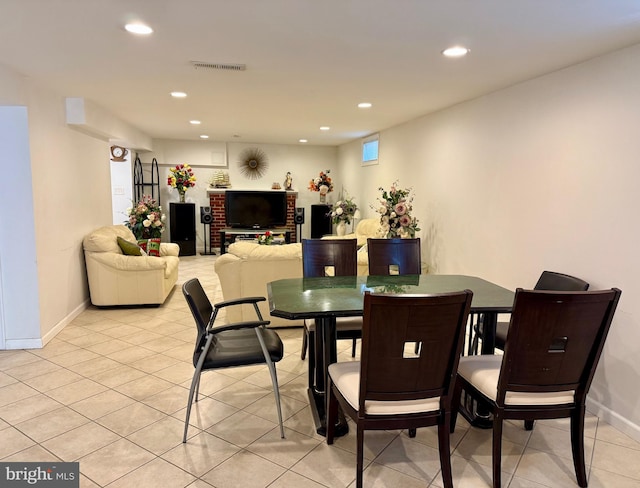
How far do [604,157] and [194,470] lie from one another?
2.99m

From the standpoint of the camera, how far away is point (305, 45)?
257 cm

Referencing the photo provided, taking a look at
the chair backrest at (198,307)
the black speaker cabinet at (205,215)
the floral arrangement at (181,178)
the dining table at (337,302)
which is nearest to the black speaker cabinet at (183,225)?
the black speaker cabinet at (205,215)

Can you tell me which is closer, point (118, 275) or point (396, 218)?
point (396, 218)

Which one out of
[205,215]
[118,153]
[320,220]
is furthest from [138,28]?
[320,220]

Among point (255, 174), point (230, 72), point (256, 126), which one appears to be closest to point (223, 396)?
point (230, 72)

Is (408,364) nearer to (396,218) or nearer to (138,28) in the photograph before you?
(138,28)

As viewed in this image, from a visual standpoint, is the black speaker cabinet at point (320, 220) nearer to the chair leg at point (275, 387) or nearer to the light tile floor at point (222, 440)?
the light tile floor at point (222, 440)

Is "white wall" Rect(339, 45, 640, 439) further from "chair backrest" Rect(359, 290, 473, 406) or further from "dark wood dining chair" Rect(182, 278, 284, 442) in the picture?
"dark wood dining chair" Rect(182, 278, 284, 442)

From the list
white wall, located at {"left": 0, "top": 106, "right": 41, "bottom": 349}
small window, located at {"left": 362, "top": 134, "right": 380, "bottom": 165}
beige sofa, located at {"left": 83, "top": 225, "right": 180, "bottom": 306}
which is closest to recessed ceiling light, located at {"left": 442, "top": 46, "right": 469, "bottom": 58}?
white wall, located at {"left": 0, "top": 106, "right": 41, "bottom": 349}

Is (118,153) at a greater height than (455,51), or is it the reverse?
(455,51)

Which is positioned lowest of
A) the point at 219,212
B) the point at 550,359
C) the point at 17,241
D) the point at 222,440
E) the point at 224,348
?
the point at 222,440

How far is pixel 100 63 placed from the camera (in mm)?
3006

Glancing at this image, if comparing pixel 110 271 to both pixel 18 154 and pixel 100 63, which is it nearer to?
pixel 18 154

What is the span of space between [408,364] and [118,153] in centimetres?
691
